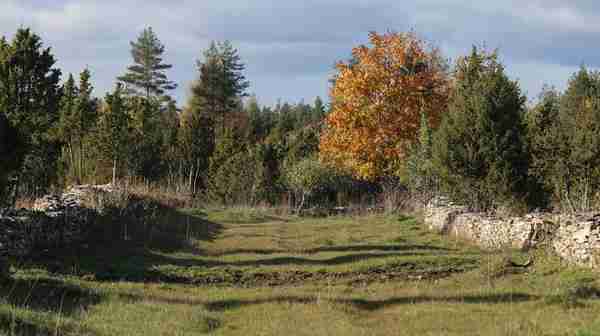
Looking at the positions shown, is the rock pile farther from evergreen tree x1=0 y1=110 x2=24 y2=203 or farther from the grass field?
evergreen tree x1=0 y1=110 x2=24 y2=203

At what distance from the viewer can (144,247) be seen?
674 inches

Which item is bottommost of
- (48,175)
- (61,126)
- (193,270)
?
(193,270)

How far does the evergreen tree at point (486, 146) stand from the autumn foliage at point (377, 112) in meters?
12.4

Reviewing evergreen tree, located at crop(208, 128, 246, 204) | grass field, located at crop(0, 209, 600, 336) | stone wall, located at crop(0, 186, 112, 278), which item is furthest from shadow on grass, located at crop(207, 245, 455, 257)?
evergreen tree, located at crop(208, 128, 246, 204)

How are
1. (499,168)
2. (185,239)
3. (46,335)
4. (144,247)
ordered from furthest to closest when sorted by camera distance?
1. (499,168)
2. (185,239)
3. (144,247)
4. (46,335)

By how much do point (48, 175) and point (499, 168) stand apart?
793 inches

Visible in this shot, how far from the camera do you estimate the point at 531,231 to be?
617 inches

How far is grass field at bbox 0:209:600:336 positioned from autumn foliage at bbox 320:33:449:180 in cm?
1776

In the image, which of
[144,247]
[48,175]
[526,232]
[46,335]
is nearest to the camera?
[46,335]

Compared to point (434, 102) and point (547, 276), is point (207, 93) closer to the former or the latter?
point (434, 102)

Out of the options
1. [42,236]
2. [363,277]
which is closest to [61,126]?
[42,236]

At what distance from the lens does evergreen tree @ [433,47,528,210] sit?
2150 cm

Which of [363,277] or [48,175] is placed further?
[48,175]

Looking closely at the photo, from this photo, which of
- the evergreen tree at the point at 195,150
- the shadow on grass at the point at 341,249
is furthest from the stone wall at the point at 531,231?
the evergreen tree at the point at 195,150
